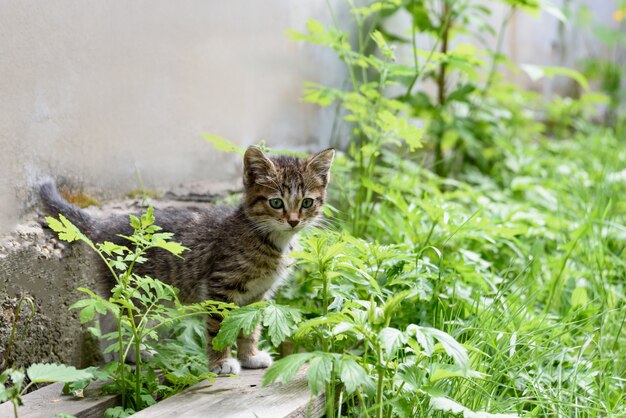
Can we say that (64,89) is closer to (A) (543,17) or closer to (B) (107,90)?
(B) (107,90)

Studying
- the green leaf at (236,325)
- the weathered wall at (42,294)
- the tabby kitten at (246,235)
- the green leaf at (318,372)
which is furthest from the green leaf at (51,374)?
the tabby kitten at (246,235)

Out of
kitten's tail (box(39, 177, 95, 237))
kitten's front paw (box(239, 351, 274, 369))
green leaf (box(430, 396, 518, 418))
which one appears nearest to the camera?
green leaf (box(430, 396, 518, 418))

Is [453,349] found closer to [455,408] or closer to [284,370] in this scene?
[455,408]

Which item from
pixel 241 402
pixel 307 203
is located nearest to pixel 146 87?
pixel 307 203

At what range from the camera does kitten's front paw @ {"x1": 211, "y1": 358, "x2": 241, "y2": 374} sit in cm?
266

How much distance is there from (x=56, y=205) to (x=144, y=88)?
0.75 metres

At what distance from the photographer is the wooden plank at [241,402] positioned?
2.25m

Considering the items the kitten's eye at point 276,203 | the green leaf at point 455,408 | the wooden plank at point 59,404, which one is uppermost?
the kitten's eye at point 276,203

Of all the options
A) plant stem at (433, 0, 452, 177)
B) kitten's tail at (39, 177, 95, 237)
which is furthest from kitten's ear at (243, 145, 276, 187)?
plant stem at (433, 0, 452, 177)

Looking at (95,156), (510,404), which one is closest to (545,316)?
(510,404)

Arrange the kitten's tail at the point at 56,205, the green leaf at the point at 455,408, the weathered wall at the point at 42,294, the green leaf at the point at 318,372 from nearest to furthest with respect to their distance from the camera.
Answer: the green leaf at the point at 318,372, the green leaf at the point at 455,408, the weathered wall at the point at 42,294, the kitten's tail at the point at 56,205

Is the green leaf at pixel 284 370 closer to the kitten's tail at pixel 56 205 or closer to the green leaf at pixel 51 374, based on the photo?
the green leaf at pixel 51 374

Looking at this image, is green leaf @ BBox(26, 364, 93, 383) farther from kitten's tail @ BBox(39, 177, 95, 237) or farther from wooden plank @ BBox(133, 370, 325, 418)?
kitten's tail @ BBox(39, 177, 95, 237)

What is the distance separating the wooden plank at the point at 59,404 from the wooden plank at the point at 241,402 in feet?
0.62
